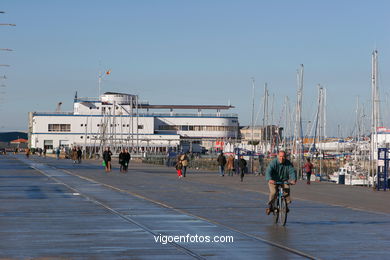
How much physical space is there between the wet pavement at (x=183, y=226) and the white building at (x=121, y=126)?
144 meters

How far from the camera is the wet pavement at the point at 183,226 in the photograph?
13453 mm

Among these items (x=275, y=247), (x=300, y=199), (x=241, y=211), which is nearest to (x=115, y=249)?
(x=275, y=247)

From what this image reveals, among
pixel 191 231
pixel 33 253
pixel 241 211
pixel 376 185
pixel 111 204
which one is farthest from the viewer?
pixel 376 185

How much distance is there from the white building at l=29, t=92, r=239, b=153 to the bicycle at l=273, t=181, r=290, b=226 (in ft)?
500

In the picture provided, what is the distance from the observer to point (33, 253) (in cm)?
1308

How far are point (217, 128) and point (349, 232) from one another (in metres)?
174

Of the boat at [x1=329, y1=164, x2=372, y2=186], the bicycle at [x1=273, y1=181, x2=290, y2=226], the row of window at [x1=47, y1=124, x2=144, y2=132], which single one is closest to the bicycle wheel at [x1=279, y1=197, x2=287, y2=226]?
the bicycle at [x1=273, y1=181, x2=290, y2=226]

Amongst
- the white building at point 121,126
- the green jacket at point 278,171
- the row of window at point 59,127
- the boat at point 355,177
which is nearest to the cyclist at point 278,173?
the green jacket at point 278,171

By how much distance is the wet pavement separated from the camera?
13.5m

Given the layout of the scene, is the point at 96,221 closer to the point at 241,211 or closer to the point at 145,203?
the point at 241,211

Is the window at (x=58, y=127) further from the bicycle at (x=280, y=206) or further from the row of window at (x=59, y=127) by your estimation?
the bicycle at (x=280, y=206)

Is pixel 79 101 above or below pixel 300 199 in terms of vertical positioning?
above

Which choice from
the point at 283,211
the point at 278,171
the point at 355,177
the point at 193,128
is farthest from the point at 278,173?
the point at 193,128

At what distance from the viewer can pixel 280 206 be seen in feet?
61.1
